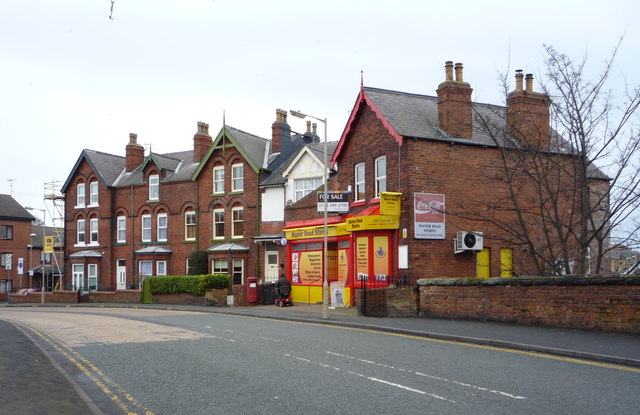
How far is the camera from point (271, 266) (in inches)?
1390

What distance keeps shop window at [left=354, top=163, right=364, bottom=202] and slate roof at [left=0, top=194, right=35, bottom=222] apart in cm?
5256

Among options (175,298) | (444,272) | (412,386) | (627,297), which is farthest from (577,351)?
(175,298)

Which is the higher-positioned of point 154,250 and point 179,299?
point 154,250

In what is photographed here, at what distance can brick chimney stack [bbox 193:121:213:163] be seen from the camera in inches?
1649

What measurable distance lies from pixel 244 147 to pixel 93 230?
17.6m

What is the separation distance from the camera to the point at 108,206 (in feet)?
151

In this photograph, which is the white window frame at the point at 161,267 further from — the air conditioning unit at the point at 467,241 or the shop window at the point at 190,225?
the air conditioning unit at the point at 467,241

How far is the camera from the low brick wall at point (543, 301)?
42.4ft

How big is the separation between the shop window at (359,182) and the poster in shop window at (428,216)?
4.11 m

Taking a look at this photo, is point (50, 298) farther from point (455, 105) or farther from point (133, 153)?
point (455, 105)

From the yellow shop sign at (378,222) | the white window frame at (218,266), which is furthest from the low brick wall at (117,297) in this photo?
the yellow shop sign at (378,222)

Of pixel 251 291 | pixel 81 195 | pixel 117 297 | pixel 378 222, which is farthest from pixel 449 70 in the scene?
pixel 81 195

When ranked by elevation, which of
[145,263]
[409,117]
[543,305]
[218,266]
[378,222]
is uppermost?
→ [409,117]

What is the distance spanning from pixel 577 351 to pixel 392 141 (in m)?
13.1
